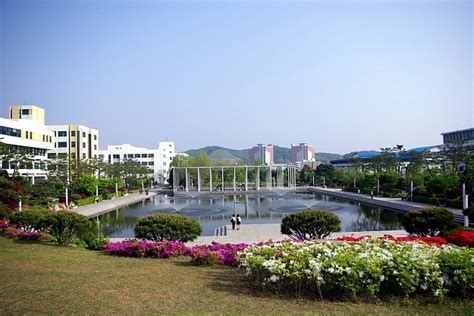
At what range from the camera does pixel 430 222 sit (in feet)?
41.1

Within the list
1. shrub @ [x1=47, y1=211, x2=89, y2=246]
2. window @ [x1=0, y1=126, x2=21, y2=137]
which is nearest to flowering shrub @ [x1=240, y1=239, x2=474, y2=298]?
shrub @ [x1=47, y1=211, x2=89, y2=246]

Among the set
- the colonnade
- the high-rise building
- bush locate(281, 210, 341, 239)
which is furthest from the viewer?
the high-rise building

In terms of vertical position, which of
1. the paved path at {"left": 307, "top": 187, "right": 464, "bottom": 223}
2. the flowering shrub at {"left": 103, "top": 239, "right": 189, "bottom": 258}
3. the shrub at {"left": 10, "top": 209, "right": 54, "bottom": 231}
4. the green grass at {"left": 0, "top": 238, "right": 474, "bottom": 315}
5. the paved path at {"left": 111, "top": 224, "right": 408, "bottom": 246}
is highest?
the shrub at {"left": 10, "top": 209, "right": 54, "bottom": 231}

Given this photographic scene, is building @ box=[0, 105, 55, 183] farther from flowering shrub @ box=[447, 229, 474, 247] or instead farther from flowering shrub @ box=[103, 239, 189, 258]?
flowering shrub @ box=[447, 229, 474, 247]

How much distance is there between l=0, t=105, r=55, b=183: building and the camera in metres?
29.1

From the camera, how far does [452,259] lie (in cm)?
542

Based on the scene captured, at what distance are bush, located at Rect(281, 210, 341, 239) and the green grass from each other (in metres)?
4.74

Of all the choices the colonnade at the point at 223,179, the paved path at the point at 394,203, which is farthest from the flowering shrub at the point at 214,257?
the colonnade at the point at 223,179

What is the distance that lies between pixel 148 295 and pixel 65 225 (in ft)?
22.4

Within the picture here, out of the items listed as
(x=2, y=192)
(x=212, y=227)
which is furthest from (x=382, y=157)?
(x=2, y=192)

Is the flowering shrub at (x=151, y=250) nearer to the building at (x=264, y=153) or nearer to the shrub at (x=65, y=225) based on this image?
the shrub at (x=65, y=225)

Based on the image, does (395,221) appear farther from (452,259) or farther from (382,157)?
(382,157)

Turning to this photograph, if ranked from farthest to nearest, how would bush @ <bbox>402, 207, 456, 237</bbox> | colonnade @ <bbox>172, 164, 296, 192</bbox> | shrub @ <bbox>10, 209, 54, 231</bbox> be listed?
colonnade @ <bbox>172, 164, 296, 192</bbox>
bush @ <bbox>402, 207, 456, 237</bbox>
shrub @ <bbox>10, 209, 54, 231</bbox>

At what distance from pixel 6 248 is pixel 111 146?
73518 millimetres
